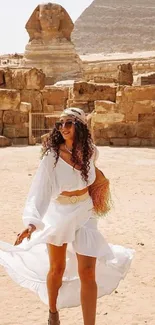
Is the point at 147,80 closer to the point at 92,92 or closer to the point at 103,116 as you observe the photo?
the point at 92,92

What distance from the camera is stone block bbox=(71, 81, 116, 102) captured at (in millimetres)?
15347

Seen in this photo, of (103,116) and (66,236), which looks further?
(103,116)

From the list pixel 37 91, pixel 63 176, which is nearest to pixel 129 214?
pixel 63 176

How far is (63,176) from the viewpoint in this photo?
12.0ft

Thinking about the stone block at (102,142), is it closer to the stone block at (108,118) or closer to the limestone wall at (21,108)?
the stone block at (108,118)

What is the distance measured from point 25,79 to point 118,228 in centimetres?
1172

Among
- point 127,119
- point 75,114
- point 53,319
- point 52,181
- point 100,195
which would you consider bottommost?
point 127,119

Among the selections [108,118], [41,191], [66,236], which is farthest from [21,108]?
[66,236]

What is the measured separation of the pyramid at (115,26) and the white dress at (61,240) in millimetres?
116757

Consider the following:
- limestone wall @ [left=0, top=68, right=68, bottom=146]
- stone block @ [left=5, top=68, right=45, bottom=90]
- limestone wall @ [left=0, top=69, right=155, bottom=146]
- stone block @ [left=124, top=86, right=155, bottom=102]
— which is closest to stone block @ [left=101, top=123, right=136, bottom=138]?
limestone wall @ [left=0, top=69, right=155, bottom=146]

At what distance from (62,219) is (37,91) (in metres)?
13.8

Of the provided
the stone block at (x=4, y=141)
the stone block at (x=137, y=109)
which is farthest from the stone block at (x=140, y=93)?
the stone block at (x=4, y=141)

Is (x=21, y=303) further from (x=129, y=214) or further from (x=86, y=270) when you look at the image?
(x=129, y=214)

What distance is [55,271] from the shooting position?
3.68m
